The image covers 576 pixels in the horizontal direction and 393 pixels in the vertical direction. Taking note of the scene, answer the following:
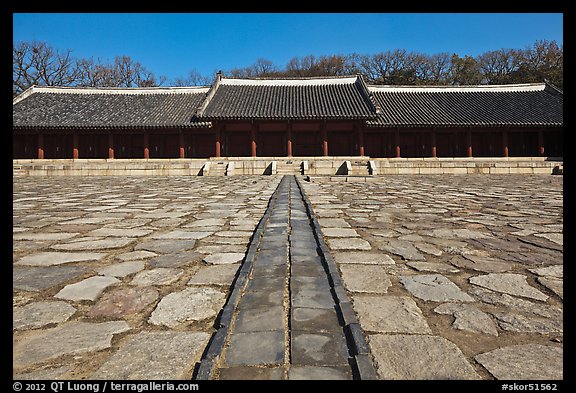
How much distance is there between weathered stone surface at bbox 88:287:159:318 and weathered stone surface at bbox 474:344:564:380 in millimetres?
1725

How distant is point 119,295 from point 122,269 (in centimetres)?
53

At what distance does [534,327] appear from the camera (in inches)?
62.7

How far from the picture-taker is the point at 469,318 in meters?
1.67

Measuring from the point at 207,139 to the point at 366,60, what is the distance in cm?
3618

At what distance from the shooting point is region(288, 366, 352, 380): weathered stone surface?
1.17 metres

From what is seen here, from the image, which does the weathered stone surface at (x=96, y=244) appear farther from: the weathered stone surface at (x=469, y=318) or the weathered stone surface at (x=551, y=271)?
the weathered stone surface at (x=551, y=271)

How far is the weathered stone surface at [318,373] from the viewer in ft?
3.84

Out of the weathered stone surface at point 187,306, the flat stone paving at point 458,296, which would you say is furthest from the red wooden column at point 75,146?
the weathered stone surface at point 187,306

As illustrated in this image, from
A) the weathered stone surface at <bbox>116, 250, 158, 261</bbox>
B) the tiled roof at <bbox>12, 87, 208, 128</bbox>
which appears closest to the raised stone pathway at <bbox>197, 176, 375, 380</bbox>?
the weathered stone surface at <bbox>116, 250, 158, 261</bbox>

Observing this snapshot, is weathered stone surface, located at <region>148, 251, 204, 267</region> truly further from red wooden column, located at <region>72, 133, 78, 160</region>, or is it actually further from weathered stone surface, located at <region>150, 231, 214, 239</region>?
red wooden column, located at <region>72, 133, 78, 160</region>

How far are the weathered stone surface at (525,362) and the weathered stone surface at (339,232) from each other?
2171mm
